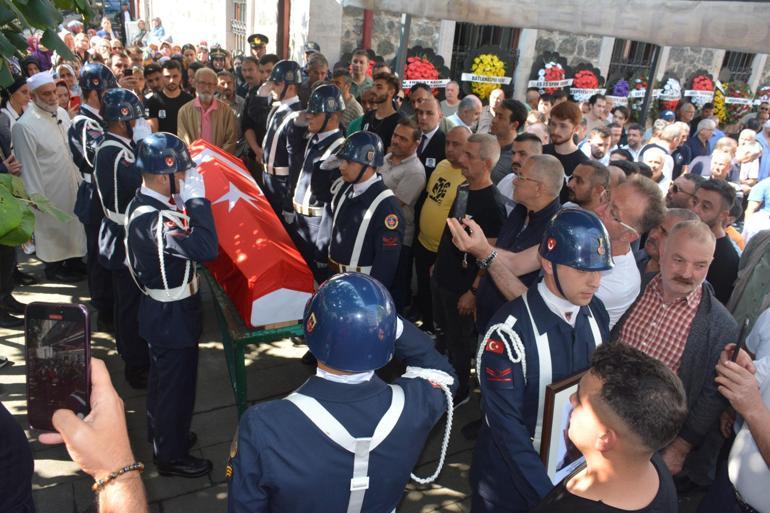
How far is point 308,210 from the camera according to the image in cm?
499

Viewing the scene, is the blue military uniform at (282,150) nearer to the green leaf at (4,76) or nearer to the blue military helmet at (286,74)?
the blue military helmet at (286,74)

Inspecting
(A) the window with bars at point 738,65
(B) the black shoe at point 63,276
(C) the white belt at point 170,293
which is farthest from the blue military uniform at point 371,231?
(A) the window with bars at point 738,65

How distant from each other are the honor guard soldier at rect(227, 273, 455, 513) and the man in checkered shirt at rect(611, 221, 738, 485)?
153 centimetres

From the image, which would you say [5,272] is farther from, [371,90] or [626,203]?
[626,203]

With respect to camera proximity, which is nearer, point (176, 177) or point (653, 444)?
point (653, 444)

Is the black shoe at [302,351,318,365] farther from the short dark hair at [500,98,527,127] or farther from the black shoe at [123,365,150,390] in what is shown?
the short dark hair at [500,98,527,127]

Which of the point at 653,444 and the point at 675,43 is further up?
the point at 675,43

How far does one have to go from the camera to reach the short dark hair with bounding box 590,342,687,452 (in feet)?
5.14

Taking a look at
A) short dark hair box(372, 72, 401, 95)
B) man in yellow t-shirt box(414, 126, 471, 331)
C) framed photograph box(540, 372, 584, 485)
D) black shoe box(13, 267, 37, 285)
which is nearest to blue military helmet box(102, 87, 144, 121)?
man in yellow t-shirt box(414, 126, 471, 331)

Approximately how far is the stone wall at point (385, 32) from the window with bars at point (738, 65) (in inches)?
363

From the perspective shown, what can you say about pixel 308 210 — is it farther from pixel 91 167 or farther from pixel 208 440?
pixel 208 440

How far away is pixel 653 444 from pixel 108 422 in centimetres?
143

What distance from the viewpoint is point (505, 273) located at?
9.75 feet

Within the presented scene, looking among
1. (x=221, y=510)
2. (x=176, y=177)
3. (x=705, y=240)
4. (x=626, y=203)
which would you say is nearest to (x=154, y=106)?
(x=176, y=177)
